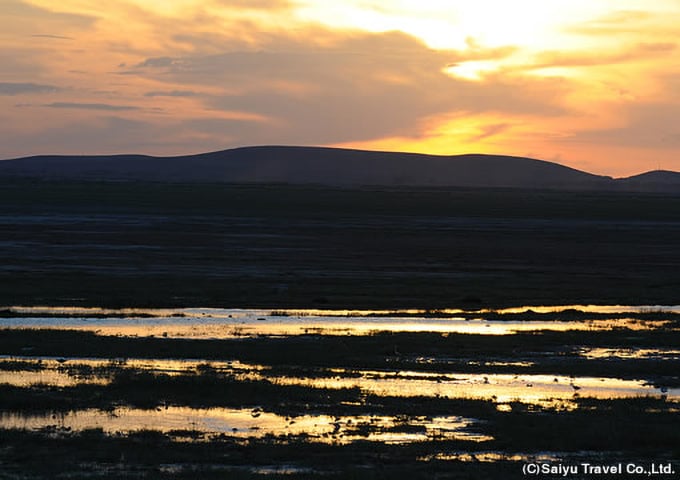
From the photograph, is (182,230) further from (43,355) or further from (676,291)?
(43,355)

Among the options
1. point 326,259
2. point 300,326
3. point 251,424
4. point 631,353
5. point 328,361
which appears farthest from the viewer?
point 326,259

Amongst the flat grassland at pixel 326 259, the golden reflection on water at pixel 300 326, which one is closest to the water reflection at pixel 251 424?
the golden reflection on water at pixel 300 326

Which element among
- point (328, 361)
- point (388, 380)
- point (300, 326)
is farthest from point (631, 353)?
point (300, 326)

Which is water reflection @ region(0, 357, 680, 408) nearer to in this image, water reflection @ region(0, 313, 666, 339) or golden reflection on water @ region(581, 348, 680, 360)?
golden reflection on water @ region(581, 348, 680, 360)

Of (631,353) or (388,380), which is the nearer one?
(388,380)

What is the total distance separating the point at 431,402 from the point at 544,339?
13236mm

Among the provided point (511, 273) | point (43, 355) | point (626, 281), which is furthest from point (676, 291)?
point (43, 355)

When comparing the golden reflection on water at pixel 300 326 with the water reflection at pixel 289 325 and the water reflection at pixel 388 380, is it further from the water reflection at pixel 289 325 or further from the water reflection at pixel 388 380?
the water reflection at pixel 388 380

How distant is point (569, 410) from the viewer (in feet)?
80.3

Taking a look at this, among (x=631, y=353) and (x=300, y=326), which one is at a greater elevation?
(x=300, y=326)

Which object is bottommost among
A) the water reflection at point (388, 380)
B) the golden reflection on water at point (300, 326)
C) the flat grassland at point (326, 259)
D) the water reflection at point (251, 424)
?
the water reflection at point (251, 424)

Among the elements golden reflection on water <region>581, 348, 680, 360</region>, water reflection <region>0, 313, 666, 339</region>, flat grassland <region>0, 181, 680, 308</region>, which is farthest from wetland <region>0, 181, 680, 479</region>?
flat grassland <region>0, 181, 680, 308</region>

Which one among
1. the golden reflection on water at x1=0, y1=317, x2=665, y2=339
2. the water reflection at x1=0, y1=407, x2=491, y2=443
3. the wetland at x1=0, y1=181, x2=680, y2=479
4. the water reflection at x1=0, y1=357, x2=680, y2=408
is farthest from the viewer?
the golden reflection on water at x1=0, y1=317, x2=665, y2=339

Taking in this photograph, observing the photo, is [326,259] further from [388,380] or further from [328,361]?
[388,380]
